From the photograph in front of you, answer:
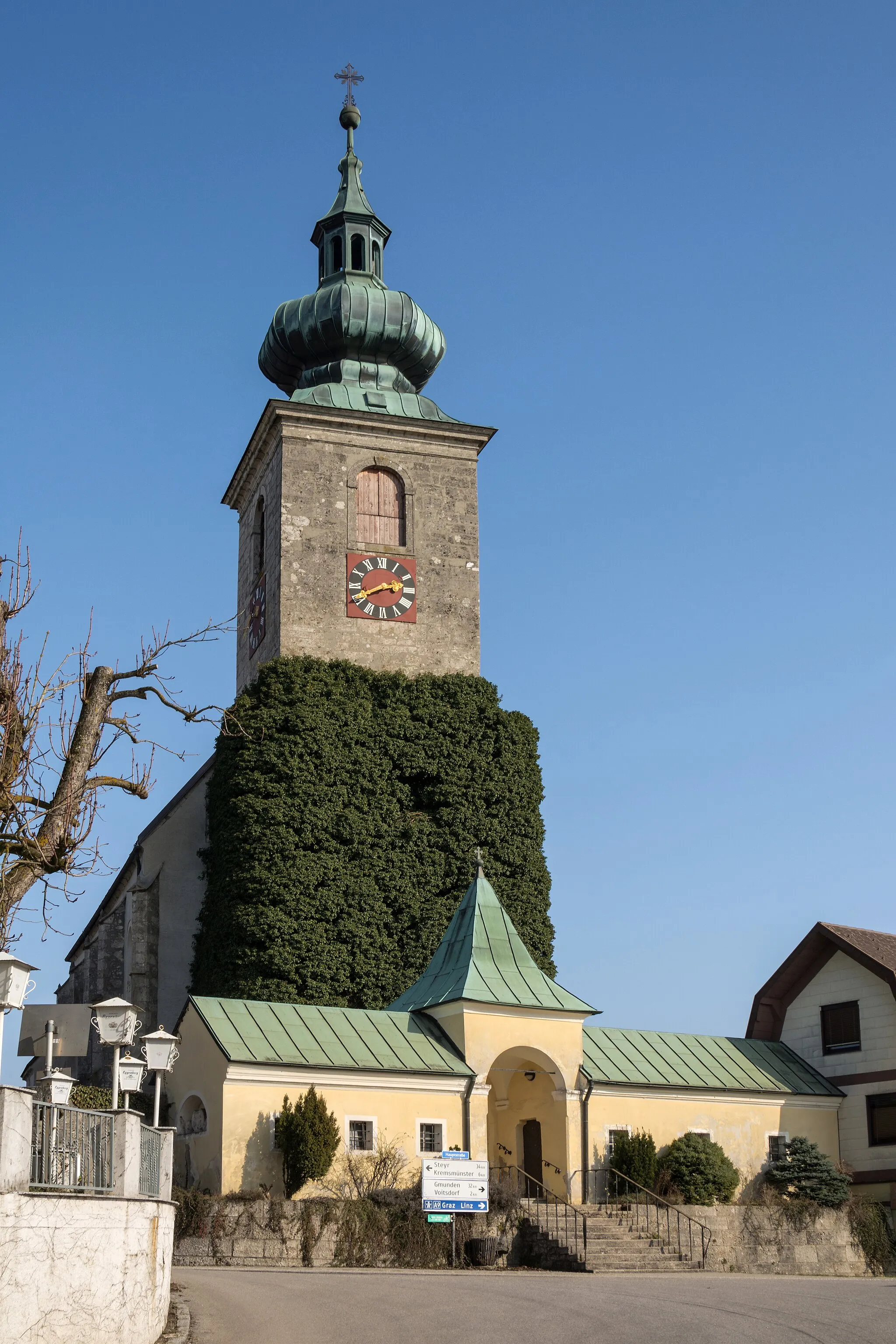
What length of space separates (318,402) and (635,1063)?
21.2 m

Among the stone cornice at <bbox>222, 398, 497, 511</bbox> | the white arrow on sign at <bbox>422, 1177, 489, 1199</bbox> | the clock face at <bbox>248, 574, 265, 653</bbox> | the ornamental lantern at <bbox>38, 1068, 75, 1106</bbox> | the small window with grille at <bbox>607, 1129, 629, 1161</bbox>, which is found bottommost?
the white arrow on sign at <bbox>422, 1177, 489, 1199</bbox>

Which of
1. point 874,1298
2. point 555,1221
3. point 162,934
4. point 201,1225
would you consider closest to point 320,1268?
point 201,1225

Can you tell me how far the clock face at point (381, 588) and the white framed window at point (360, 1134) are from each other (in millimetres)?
17309

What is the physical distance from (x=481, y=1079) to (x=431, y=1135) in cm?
134

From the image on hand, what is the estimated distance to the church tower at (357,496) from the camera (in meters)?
41.5

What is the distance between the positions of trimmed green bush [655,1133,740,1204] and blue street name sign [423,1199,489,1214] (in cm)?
529

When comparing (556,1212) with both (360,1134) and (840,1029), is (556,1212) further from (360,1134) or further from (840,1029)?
(840,1029)

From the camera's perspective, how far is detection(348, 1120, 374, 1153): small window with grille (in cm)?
2661

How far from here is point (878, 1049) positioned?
32.2 m

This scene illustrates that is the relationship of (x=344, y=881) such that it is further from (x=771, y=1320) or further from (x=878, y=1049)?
(x=771, y=1320)

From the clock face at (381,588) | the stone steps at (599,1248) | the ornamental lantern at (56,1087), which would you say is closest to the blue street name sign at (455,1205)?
the stone steps at (599,1248)

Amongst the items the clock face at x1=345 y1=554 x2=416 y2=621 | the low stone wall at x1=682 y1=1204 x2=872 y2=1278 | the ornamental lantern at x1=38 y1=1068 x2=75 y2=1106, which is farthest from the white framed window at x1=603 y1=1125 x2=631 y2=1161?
the clock face at x1=345 y1=554 x2=416 y2=621

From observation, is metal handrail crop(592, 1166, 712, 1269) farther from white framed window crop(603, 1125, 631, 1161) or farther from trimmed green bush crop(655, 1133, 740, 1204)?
trimmed green bush crop(655, 1133, 740, 1204)

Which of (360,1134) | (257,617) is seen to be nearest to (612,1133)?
(360,1134)
